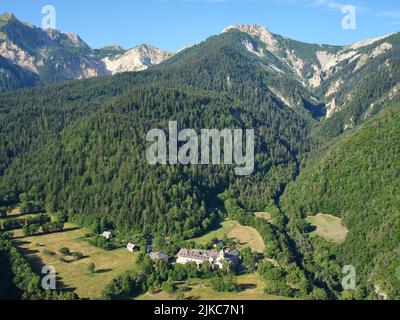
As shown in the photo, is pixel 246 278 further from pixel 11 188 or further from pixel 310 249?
pixel 11 188

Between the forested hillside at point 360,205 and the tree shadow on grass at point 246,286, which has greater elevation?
the forested hillside at point 360,205

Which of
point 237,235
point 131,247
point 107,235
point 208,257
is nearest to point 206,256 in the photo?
point 208,257

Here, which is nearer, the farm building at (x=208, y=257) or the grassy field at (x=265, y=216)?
the farm building at (x=208, y=257)

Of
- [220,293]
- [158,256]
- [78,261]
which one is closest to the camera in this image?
[220,293]

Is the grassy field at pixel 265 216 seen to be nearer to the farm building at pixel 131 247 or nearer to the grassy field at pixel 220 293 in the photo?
the farm building at pixel 131 247

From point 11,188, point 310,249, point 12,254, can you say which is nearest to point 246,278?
point 310,249

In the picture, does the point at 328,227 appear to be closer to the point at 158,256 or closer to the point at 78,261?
the point at 158,256

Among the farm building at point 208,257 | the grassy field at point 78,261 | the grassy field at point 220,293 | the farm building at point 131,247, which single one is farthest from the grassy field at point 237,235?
the grassy field at point 78,261
